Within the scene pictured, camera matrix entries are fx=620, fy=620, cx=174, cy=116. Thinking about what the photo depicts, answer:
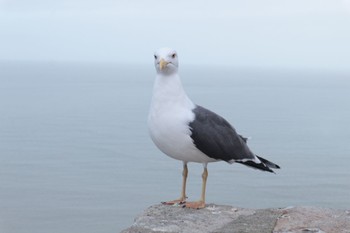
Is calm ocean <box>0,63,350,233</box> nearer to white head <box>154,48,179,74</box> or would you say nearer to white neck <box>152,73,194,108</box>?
white neck <box>152,73,194,108</box>

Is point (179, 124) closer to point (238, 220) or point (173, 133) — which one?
point (173, 133)

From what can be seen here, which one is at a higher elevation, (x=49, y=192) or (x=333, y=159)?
(x=333, y=159)

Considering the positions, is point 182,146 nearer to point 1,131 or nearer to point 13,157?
point 13,157

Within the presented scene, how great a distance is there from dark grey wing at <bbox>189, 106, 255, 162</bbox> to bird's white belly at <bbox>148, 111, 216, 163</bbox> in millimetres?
93

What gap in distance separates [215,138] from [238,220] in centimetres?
125

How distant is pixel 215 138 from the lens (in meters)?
9.22

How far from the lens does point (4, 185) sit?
61812 millimetres

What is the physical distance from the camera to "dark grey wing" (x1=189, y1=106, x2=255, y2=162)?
907 cm

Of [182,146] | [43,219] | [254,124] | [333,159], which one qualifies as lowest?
[43,219]

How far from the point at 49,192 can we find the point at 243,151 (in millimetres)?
50679

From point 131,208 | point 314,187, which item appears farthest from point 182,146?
point 314,187

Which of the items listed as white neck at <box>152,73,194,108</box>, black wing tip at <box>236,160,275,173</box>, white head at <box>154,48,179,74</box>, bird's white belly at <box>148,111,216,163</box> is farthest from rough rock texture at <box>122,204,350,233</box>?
white head at <box>154,48,179,74</box>

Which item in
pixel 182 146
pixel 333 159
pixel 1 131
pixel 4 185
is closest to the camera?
pixel 182 146

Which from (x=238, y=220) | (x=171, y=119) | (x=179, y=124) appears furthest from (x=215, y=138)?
(x=238, y=220)
